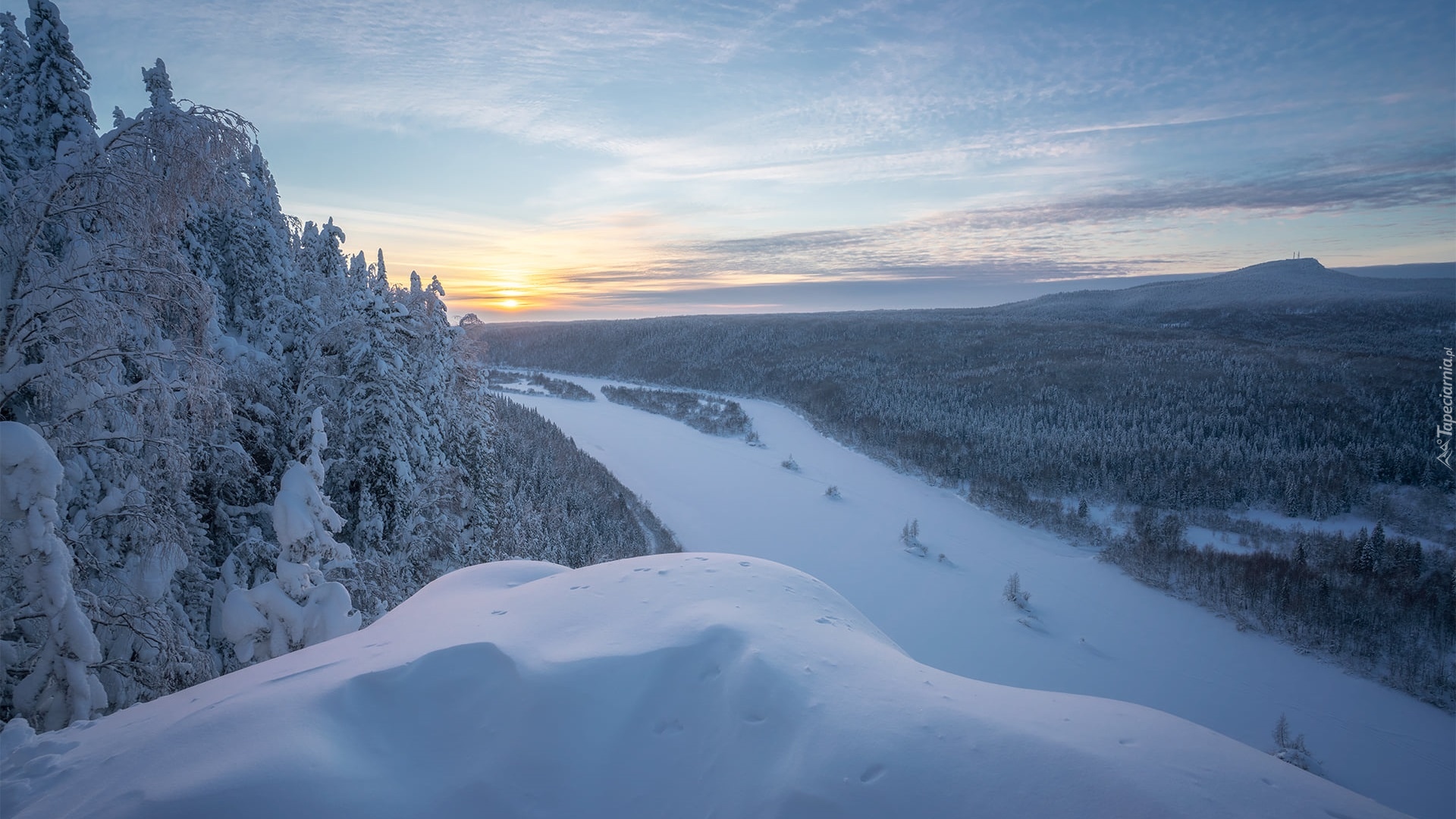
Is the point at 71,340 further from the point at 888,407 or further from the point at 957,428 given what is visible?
the point at 888,407

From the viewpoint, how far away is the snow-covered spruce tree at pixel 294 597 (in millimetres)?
6434

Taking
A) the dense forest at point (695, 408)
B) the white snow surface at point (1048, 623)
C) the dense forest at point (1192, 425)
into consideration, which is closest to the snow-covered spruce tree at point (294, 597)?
the white snow surface at point (1048, 623)

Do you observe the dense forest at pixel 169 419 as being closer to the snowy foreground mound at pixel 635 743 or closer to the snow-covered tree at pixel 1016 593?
the snowy foreground mound at pixel 635 743

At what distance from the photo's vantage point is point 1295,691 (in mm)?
10367

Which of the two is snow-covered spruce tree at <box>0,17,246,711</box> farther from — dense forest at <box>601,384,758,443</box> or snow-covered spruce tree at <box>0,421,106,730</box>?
dense forest at <box>601,384,758,443</box>

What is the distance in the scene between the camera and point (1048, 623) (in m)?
12.9

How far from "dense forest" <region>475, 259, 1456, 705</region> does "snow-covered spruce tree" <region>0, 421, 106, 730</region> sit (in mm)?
13389

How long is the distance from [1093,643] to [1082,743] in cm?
1087

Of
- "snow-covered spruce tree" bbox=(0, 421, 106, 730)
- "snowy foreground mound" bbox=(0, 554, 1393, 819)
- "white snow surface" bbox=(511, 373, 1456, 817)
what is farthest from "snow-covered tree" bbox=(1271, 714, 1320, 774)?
"snow-covered spruce tree" bbox=(0, 421, 106, 730)

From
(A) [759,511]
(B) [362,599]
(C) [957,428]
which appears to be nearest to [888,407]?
(C) [957,428]

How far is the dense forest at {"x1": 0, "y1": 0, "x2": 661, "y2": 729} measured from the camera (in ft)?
14.5

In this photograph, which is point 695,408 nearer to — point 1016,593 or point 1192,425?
point 1192,425

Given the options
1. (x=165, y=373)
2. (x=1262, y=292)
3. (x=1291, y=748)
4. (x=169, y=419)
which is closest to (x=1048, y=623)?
(x=1291, y=748)

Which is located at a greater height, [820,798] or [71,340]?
[71,340]
